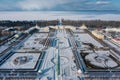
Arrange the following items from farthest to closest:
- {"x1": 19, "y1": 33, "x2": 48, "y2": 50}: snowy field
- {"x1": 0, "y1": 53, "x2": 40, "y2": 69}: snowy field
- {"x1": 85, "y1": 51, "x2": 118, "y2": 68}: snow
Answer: {"x1": 19, "y1": 33, "x2": 48, "y2": 50}: snowy field < {"x1": 85, "y1": 51, "x2": 118, "y2": 68}: snow < {"x1": 0, "y1": 53, "x2": 40, "y2": 69}: snowy field

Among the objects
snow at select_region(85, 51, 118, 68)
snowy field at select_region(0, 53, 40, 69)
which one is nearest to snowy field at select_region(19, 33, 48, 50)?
snowy field at select_region(0, 53, 40, 69)

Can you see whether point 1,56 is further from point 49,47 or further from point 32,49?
point 49,47

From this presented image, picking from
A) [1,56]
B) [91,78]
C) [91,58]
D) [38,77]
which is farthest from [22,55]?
[91,78]

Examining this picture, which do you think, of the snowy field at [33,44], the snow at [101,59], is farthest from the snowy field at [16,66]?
the snow at [101,59]

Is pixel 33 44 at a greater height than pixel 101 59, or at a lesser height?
greater

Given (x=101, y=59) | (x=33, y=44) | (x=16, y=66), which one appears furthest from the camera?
(x=33, y=44)

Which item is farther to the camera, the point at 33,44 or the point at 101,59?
the point at 33,44

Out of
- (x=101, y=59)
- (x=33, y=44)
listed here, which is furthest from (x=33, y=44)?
(x=101, y=59)

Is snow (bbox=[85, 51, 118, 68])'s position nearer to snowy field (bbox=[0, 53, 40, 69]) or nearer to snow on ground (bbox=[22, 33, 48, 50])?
snowy field (bbox=[0, 53, 40, 69])

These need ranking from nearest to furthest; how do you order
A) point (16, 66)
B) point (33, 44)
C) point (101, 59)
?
point (16, 66)
point (101, 59)
point (33, 44)

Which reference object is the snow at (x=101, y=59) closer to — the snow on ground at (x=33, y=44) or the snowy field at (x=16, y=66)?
the snowy field at (x=16, y=66)

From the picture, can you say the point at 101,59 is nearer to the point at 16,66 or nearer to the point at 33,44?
the point at 16,66
